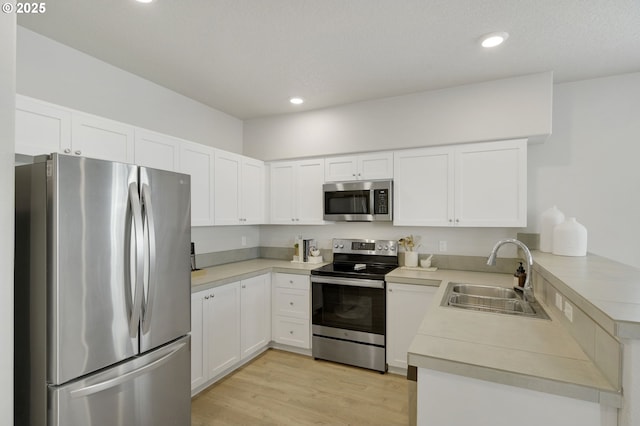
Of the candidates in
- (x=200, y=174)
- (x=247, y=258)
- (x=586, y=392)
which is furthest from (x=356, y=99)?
(x=586, y=392)

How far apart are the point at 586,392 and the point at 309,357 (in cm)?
265

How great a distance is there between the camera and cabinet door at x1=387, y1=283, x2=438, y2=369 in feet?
9.23

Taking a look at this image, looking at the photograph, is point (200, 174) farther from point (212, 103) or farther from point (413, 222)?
point (413, 222)

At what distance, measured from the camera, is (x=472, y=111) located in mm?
2914

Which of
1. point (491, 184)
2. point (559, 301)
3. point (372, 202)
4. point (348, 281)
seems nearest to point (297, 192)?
point (372, 202)

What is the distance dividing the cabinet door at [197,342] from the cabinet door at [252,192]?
1123mm

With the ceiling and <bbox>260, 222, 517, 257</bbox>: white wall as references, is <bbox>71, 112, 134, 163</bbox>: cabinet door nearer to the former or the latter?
the ceiling

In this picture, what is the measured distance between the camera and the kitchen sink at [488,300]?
193cm

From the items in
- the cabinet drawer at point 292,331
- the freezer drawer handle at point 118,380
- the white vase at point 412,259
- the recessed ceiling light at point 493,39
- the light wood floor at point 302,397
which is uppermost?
the recessed ceiling light at point 493,39

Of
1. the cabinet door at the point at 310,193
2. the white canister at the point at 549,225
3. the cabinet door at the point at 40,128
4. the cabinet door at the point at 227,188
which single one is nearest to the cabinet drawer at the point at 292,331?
the cabinet door at the point at 310,193

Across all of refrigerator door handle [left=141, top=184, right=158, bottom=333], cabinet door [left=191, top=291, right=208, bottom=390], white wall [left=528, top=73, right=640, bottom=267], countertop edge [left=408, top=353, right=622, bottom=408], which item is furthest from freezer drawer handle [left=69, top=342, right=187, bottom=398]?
white wall [left=528, top=73, right=640, bottom=267]

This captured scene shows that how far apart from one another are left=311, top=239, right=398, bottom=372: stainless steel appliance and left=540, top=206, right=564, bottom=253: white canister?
4.32ft

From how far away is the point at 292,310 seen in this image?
11.1 ft

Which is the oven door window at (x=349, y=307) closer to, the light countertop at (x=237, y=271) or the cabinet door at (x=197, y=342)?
the light countertop at (x=237, y=271)
